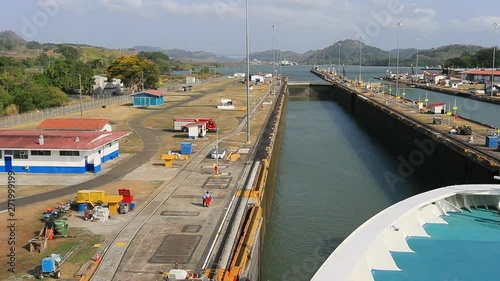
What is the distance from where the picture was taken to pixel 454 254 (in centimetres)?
1197

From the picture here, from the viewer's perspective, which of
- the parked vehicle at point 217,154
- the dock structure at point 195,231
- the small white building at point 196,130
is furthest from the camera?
the small white building at point 196,130

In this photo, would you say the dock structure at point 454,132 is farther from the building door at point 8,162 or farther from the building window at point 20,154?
the building door at point 8,162

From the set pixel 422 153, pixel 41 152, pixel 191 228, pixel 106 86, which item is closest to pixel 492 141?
pixel 422 153

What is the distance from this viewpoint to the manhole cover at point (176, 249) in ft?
52.2

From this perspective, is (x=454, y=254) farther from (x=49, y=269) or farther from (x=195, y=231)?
(x=49, y=269)

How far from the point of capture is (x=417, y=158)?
43.1 m

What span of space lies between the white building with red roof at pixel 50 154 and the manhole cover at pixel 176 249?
1268cm

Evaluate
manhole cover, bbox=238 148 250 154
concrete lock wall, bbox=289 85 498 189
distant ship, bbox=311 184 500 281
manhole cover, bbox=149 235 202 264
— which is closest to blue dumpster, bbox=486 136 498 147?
concrete lock wall, bbox=289 85 498 189

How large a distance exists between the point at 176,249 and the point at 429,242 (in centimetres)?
819

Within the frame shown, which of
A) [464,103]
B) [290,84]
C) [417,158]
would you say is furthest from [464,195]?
[290,84]

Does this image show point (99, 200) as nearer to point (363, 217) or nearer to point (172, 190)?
point (172, 190)

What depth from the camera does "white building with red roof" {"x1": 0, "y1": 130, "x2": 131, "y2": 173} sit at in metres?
28.5

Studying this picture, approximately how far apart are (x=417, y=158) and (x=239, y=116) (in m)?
21.5

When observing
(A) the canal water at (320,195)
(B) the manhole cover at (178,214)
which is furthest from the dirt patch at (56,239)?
(A) the canal water at (320,195)
